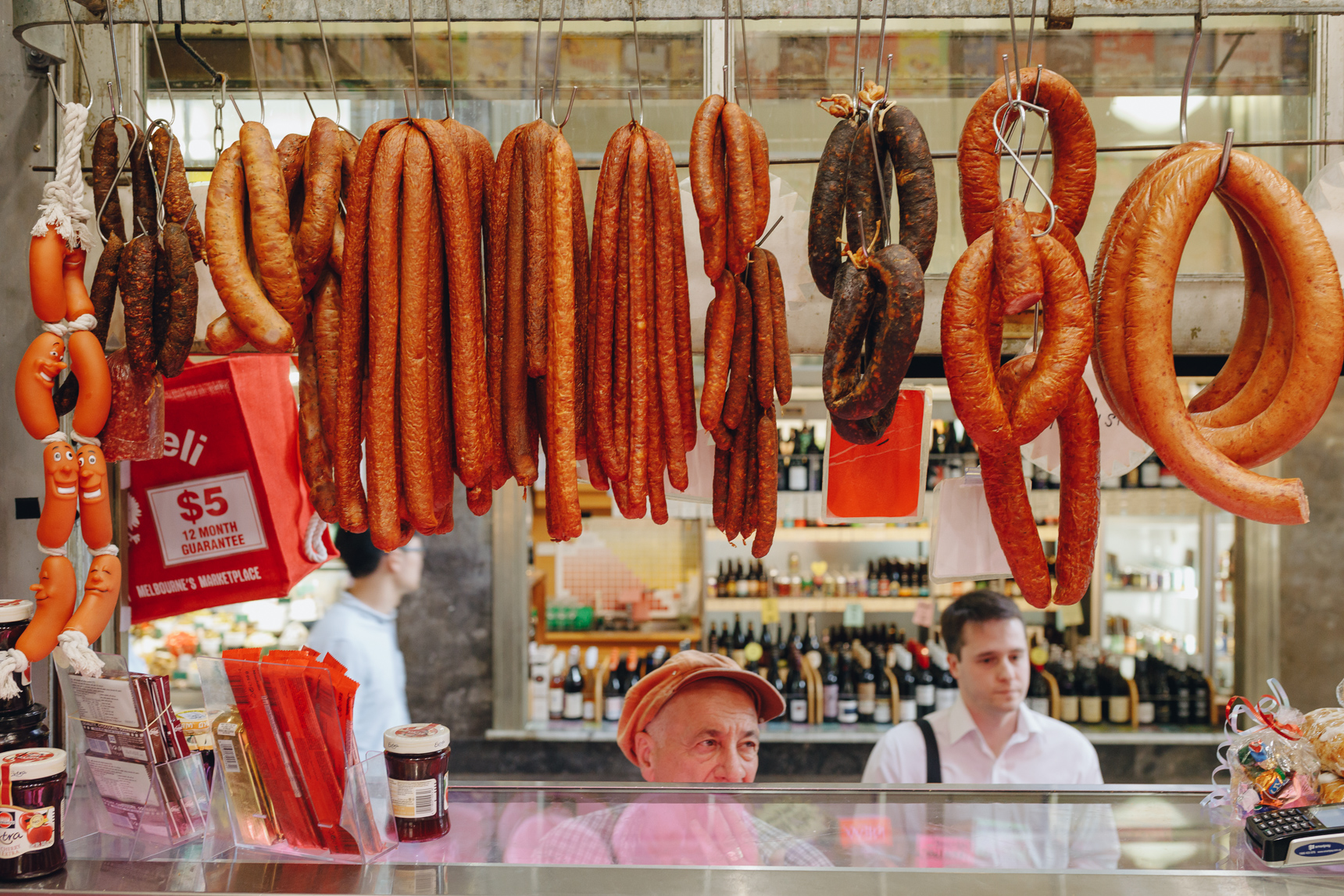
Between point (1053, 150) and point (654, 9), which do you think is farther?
point (654, 9)

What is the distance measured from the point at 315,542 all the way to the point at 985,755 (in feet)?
8.56

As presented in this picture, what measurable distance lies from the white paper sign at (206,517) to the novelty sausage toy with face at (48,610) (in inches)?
21.7

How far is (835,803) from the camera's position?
Result: 5.49 feet

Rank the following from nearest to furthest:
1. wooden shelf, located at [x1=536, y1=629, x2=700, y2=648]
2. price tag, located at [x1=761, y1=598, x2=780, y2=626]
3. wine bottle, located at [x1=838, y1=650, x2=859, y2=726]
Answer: wine bottle, located at [x1=838, y1=650, x2=859, y2=726] → price tag, located at [x1=761, y1=598, x2=780, y2=626] → wooden shelf, located at [x1=536, y1=629, x2=700, y2=648]

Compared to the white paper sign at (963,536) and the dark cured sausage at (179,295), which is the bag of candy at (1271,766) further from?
the dark cured sausage at (179,295)

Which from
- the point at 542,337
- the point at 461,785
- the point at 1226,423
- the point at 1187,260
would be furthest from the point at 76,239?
the point at 1187,260

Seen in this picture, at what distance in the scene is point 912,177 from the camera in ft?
4.27

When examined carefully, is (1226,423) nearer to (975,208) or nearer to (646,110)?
(975,208)

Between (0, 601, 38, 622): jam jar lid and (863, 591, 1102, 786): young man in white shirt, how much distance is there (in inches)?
107

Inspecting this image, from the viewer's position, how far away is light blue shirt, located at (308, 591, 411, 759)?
4.12 m

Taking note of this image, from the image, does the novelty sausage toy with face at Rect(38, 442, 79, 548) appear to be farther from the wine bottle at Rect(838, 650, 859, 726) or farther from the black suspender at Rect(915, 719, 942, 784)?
the wine bottle at Rect(838, 650, 859, 726)

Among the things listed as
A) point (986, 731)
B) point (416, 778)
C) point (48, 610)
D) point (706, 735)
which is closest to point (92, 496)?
point (48, 610)

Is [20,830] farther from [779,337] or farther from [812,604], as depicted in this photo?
[812,604]

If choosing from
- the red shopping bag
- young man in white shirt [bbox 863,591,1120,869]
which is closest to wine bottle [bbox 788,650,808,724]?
young man in white shirt [bbox 863,591,1120,869]
